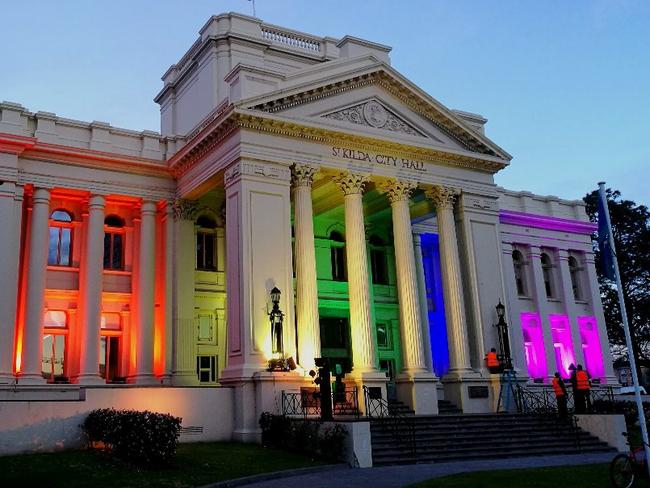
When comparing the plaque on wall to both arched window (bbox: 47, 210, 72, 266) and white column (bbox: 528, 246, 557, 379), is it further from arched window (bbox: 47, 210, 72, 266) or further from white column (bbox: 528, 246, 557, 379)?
arched window (bbox: 47, 210, 72, 266)

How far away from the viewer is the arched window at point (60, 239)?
27.3m

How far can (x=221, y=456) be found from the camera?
58.4 ft

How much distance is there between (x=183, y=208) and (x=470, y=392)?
13.4 metres

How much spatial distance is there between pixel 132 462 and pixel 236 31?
21.7m

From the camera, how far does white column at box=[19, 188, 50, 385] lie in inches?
961

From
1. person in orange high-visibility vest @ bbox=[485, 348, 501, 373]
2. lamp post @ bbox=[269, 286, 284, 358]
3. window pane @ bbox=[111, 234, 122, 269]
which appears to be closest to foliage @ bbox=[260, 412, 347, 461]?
lamp post @ bbox=[269, 286, 284, 358]

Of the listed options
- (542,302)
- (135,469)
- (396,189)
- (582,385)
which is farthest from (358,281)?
(542,302)

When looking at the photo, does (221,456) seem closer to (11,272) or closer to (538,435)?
(538,435)

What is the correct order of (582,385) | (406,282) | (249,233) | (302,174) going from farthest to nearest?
(406,282), (302,174), (249,233), (582,385)

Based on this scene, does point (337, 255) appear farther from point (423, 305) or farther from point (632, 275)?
point (632, 275)

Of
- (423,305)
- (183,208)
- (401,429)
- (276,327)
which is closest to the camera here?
(401,429)

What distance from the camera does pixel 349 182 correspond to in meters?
26.3

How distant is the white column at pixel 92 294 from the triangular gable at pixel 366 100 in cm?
768

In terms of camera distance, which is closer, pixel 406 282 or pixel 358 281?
pixel 358 281
